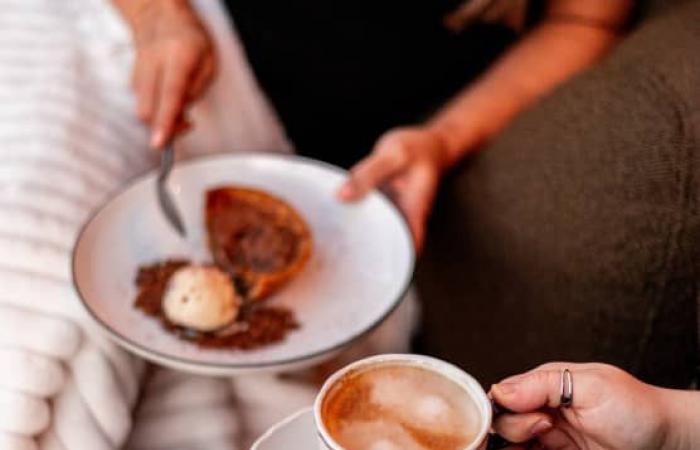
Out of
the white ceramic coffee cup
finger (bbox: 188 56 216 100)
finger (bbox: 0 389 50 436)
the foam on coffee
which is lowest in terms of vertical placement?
finger (bbox: 0 389 50 436)

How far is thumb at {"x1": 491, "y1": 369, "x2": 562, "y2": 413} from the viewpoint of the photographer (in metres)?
0.48

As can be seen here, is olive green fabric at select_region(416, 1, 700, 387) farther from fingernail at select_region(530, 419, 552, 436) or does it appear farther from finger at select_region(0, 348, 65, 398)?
finger at select_region(0, 348, 65, 398)

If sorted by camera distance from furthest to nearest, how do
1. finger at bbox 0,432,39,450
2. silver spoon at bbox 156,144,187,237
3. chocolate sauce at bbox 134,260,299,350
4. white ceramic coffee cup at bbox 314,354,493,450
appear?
silver spoon at bbox 156,144,187,237, chocolate sauce at bbox 134,260,299,350, finger at bbox 0,432,39,450, white ceramic coffee cup at bbox 314,354,493,450

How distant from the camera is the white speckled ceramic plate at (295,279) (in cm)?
73

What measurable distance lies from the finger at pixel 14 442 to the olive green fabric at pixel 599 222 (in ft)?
1.22

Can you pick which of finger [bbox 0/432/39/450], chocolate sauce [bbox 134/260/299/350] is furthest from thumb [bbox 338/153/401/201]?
finger [bbox 0/432/39/450]

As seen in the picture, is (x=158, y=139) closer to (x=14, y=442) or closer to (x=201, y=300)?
(x=201, y=300)

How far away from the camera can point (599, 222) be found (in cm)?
73

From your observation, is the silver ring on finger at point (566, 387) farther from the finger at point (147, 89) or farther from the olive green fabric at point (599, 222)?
the finger at point (147, 89)

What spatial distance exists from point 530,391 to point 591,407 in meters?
0.04

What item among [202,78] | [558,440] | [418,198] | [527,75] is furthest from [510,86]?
[558,440]

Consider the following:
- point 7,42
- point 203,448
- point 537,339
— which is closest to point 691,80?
point 537,339

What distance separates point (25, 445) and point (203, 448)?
14 centimetres

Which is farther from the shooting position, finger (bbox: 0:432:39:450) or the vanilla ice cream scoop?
the vanilla ice cream scoop
